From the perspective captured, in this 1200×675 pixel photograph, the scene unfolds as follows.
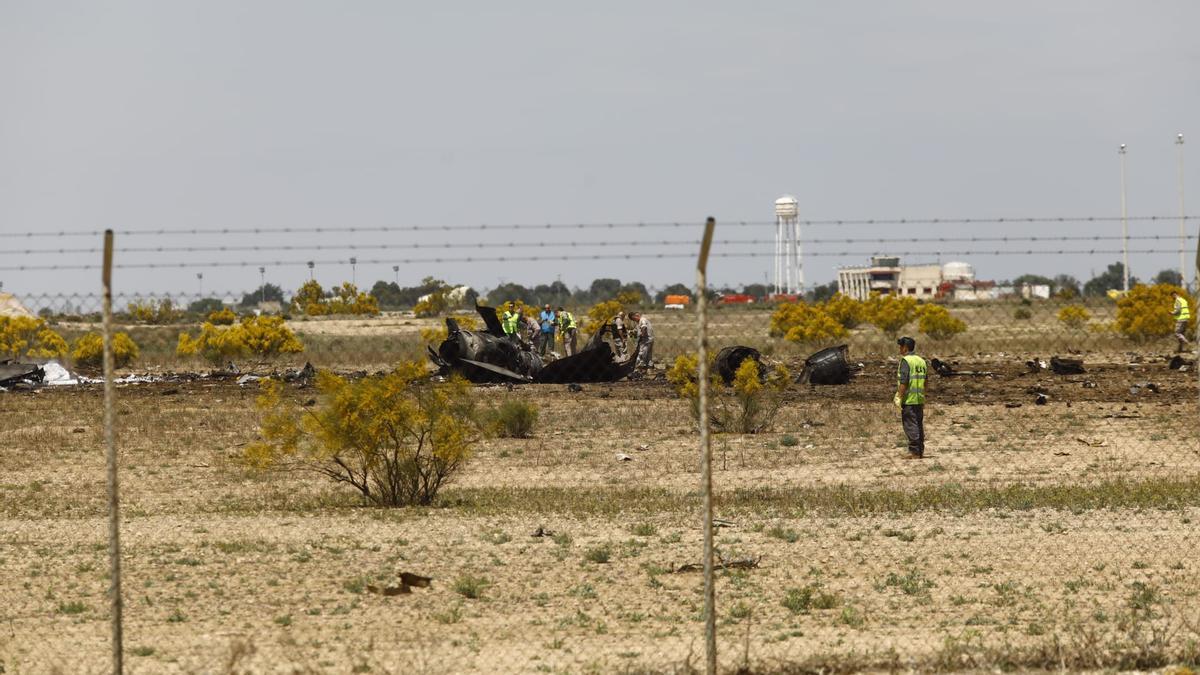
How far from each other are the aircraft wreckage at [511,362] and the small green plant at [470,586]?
22.5 meters

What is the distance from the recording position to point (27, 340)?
52.8 metres

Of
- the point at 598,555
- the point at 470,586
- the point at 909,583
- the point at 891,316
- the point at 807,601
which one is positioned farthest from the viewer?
the point at 891,316

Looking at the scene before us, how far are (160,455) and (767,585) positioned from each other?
1229 cm

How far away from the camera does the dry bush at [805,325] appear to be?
169ft

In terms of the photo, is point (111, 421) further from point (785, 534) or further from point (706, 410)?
point (785, 534)

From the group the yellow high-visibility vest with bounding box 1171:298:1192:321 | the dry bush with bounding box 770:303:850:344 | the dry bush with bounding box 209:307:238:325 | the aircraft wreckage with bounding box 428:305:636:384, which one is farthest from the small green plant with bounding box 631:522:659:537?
the dry bush with bounding box 209:307:238:325

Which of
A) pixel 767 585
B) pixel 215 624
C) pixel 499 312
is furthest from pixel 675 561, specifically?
pixel 499 312

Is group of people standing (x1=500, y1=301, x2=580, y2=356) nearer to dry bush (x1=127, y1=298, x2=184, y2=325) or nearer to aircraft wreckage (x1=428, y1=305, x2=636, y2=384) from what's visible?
aircraft wreckage (x1=428, y1=305, x2=636, y2=384)

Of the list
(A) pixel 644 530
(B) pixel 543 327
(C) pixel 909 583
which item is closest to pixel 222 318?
(B) pixel 543 327

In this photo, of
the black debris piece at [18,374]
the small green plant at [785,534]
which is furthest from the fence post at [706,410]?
the black debris piece at [18,374]

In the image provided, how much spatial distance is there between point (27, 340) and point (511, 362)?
23.7m

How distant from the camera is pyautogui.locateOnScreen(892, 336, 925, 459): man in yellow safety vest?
20.1 m

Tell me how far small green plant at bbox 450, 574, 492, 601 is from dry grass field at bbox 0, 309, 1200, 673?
0.15 feet

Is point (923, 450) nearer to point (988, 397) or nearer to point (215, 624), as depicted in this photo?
point (988, 397)
